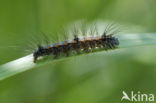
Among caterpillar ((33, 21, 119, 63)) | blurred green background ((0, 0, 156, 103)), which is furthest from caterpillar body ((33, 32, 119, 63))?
blurred green background ((0, 0, 156, 103))

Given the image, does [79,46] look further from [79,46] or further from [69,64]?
[69,64]

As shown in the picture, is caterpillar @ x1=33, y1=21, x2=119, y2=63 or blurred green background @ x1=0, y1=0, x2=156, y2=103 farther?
blurred green background @ x1=0, y1=0, x2=156, y2=103

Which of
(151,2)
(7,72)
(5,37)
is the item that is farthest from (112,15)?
(7,72)

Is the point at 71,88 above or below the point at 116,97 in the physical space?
above

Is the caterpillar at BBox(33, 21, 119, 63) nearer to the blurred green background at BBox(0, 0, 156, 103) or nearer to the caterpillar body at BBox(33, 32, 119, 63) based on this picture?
the caterpillar body at BBox(33, 32, 119, 63)

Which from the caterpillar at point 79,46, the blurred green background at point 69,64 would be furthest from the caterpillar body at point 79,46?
the blurred green background at point 69,64

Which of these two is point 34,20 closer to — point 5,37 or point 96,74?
point 5,37

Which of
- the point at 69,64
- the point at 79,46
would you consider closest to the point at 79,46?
the point at 79,46

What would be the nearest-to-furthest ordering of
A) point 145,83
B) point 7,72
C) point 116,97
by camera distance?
point 7,72, point 116,97, point 145,83
